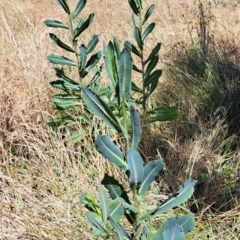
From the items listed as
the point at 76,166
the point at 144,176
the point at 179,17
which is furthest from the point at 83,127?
the point at 179,17

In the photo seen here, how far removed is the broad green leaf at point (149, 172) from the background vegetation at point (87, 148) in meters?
0.59

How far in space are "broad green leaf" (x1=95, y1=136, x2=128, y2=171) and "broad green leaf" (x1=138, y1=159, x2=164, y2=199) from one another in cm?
5

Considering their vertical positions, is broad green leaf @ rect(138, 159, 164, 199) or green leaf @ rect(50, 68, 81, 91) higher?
green leaf @ rect(50, 68, 81, 91)

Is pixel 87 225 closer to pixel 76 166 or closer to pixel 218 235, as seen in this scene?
pixel 76 166

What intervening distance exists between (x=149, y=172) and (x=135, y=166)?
0.06m

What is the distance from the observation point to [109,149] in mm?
876

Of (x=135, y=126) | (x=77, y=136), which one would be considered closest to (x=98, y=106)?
(x=135, y=126)

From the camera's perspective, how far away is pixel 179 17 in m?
4.05

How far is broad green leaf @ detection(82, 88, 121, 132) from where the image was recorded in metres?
0.82

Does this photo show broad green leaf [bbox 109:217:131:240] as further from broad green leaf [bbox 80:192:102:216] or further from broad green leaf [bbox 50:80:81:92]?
broad green leaf [bbox 50:80:81:92]

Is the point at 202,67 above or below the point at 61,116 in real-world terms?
below

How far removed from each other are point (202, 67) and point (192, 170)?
1.21m

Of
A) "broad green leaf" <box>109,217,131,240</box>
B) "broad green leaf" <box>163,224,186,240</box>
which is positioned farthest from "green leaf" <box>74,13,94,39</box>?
"broad green leaf" <box>163,224,186,240</box>

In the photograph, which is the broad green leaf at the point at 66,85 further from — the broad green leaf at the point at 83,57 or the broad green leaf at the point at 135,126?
the broad green leaf at the point at 135,126
